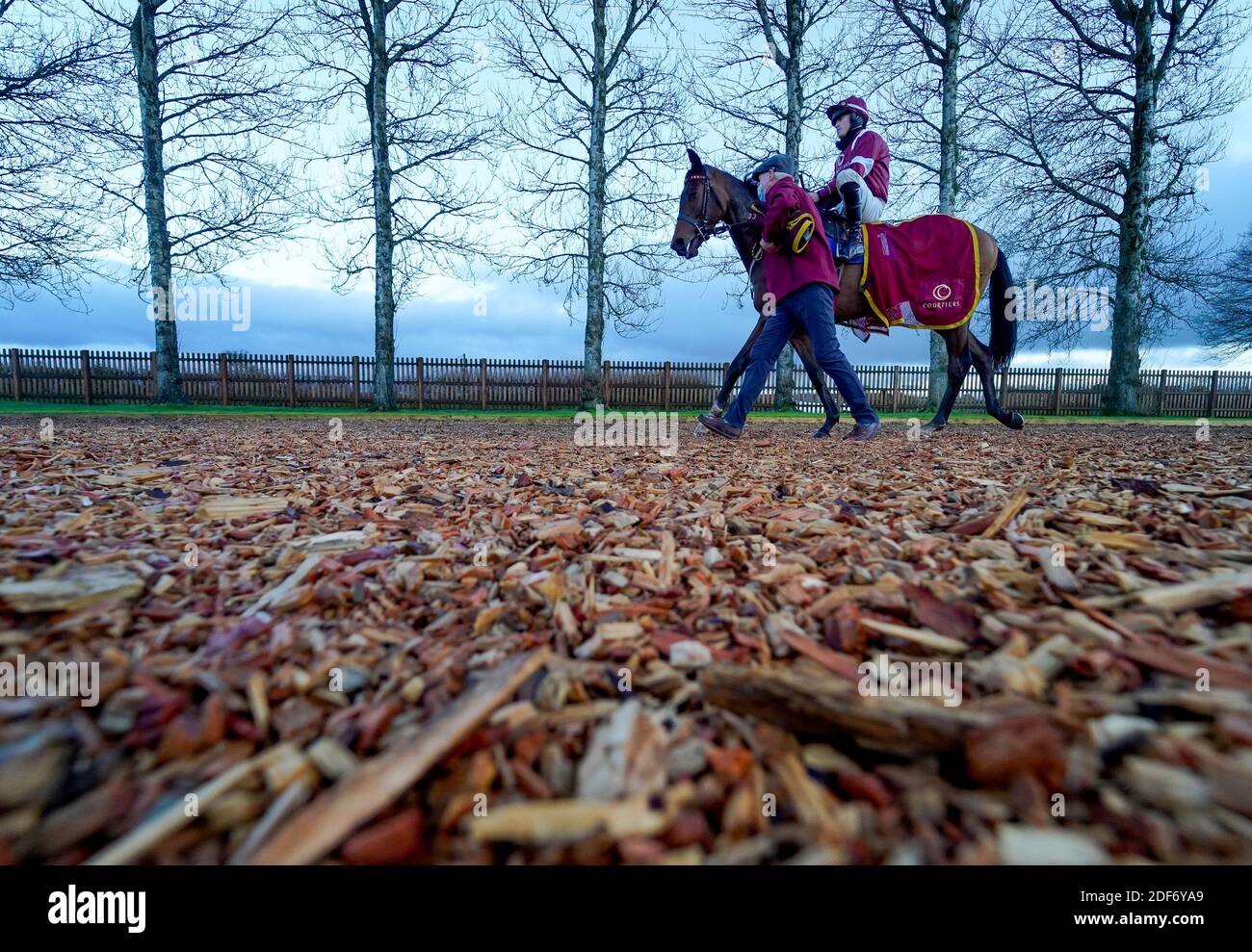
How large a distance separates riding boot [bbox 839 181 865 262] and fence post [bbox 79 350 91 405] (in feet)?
72.0

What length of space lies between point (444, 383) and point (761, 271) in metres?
15.3

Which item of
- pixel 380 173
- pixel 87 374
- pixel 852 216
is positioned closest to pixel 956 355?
pixel 852 216

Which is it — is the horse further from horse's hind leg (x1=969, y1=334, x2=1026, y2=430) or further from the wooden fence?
the wooden fence

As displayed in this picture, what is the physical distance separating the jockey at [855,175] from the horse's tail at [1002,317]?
1.51 m

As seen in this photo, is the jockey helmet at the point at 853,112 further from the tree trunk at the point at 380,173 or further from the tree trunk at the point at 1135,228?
the tree trunk at the point at 1135,228

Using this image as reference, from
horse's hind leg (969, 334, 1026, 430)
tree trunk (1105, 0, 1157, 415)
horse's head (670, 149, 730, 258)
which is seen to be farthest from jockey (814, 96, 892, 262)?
tree trunk (1105, 0, 1157, 415)

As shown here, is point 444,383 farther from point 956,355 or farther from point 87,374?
point 956,355

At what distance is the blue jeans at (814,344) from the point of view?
5.17 metres

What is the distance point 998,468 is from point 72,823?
4320mm

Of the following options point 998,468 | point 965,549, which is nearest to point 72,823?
point 965,549

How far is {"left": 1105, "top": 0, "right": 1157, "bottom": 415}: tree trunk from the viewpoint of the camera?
543 inches

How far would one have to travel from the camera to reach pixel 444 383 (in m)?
19.8

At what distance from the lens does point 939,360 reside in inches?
579
